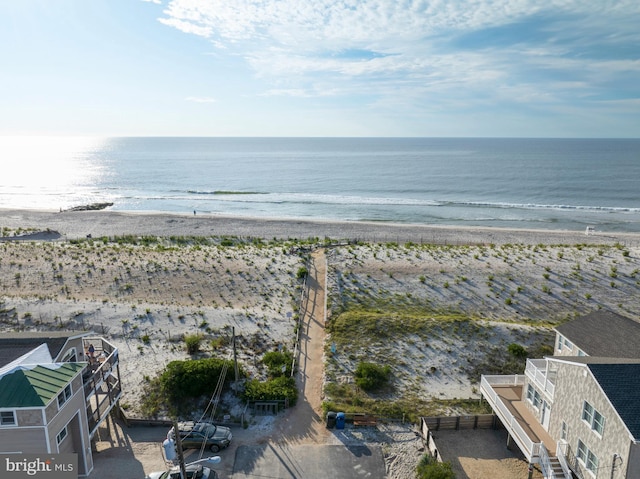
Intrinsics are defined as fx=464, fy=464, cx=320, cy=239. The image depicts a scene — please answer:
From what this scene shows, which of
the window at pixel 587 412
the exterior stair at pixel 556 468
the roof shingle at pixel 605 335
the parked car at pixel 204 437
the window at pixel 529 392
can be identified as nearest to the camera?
the window at pixel 587 412

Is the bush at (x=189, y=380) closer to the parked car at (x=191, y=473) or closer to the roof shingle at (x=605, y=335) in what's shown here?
the parked car at (x=191, y=473)

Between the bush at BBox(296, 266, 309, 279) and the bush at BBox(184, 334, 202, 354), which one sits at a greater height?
the bush at BBox(296, 266, 309, 279)

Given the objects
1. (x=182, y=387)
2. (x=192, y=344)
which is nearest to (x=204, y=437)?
(x=182, y=387)

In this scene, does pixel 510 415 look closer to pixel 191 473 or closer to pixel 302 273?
pixel 191 473

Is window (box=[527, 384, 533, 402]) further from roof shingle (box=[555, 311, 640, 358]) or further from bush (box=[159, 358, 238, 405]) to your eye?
bush (box=[159, 358, 238, 405])

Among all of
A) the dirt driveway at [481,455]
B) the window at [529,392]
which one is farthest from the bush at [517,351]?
the window at [529,392]

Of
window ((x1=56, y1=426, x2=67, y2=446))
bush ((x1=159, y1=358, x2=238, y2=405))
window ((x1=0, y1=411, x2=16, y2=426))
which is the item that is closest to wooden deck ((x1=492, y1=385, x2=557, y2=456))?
bush ((x1=159, y1=358, x2=238, y2=405))
